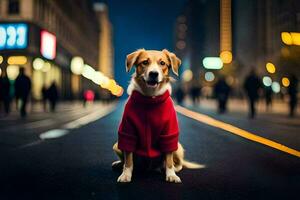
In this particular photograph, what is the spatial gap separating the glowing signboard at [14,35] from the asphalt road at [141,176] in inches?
1209

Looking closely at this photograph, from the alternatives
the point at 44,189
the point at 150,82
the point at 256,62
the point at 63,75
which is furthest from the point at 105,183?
the point at 256,62

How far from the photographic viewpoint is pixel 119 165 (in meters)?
5.22

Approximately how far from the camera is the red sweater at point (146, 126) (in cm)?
447

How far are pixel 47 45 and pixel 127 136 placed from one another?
123ft

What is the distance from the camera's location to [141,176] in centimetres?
487

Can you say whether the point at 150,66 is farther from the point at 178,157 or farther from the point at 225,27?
the point at 225,27

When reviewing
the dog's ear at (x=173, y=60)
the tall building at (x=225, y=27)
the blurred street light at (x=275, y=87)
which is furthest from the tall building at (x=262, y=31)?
the dog's ear at (x=173, y=60)

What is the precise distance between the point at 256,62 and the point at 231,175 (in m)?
101

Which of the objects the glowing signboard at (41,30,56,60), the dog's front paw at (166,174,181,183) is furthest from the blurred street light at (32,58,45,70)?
the dog's front paw at (166,174,181,183)

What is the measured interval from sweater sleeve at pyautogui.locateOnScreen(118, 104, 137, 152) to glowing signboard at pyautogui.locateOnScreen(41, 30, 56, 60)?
36062 mm

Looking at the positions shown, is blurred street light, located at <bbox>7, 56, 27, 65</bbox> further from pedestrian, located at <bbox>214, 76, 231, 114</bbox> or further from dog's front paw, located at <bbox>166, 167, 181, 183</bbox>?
dog's front paw, located at <bbox>166, 167, 181, 183</bbox>

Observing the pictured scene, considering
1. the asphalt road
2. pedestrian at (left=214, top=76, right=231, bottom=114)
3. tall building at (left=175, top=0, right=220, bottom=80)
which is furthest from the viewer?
tall building at (left=175, top=0, right=220, bottom=80)

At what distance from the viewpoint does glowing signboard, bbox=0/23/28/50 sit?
36.7m

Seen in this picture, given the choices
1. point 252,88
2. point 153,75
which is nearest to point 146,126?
point 153,75
